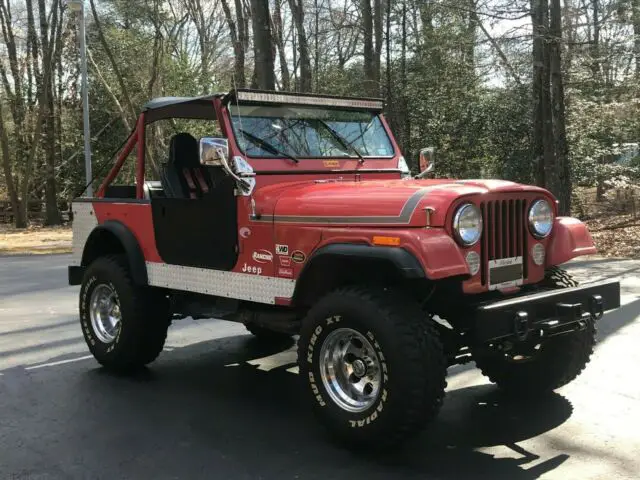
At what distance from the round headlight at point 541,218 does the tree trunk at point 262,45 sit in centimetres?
966

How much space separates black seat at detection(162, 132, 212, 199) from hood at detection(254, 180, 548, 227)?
3.36 feet

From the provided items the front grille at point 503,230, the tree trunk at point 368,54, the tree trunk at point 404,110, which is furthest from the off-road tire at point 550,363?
the tree trunk at point 368,54

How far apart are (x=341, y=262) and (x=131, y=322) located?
223 centimetres

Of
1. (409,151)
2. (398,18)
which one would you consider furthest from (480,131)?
(398,18)

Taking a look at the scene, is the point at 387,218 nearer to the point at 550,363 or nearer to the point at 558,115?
the point at 550,363

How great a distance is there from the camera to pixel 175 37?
29344mm

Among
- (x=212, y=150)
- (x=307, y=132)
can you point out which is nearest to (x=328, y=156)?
(x=307, y=132)

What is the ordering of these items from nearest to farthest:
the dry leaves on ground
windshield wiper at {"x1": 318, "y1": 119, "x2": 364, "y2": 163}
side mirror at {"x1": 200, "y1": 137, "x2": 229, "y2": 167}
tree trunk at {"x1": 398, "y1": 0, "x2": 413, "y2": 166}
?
side mirror at {"x1": 200, "y1": 137, "x2": 229, "y2": 167}
windshield wiper at {"x1": 318, "y1": 119, "x2": 364, "y2": 163}
the dry leaves on ground
tree trunk at {"x1": 398, "y1": 0, "x2": 413, "y2": 166}

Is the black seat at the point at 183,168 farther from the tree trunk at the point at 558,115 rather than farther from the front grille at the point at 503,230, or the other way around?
the tree trunk at the point at 558,115

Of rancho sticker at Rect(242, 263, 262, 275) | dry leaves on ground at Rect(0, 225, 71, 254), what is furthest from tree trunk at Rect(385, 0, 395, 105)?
rancho sticker at Rect(242, 263, 262, 275)

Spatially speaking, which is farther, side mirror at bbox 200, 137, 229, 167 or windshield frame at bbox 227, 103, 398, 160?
windshield frame at bbox 227, 103, 398, 160

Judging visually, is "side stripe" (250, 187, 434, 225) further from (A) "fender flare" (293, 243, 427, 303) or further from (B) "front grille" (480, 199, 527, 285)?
(B) "front grille" (480, 199, 527, 285)

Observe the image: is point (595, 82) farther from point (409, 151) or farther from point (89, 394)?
point (89, 394)

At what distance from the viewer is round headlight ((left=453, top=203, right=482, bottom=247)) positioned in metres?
3.72
